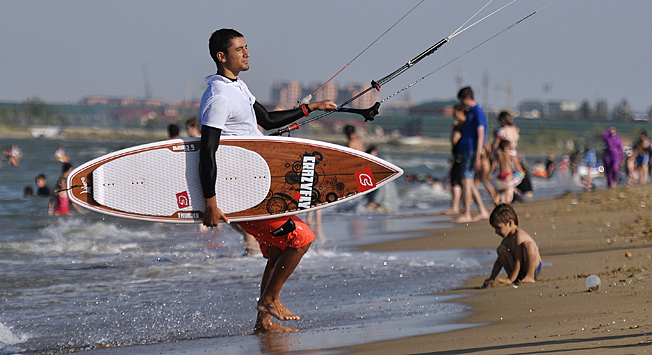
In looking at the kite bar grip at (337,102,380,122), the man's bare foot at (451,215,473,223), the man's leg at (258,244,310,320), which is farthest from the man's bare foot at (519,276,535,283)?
the man's bare foot at (451,215,473,223)

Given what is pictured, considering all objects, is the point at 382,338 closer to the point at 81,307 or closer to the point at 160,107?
the point at 81,307

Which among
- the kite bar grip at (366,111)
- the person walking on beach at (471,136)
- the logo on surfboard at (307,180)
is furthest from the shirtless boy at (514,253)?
the person walking on beach at (471,136)

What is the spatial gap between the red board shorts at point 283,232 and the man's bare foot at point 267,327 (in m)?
0.42

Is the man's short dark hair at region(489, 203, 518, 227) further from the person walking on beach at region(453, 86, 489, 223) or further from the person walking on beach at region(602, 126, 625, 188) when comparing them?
the person walking on beach at region(602, 126, 625, 188)

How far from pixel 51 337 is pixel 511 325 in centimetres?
259

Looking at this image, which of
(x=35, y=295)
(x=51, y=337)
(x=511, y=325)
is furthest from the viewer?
(x=35, y=295)

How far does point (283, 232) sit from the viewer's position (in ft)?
13.6

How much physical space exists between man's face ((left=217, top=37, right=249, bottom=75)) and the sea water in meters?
1.48

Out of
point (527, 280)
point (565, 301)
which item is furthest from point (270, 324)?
point (527, 280)

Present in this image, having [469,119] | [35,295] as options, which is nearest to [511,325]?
[35,295]

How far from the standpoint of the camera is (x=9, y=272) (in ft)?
22.0

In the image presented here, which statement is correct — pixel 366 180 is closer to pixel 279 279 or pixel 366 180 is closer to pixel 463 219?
pixel 279 279

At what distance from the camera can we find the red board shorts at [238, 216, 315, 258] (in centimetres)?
414

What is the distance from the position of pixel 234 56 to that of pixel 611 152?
13632 millimetres
